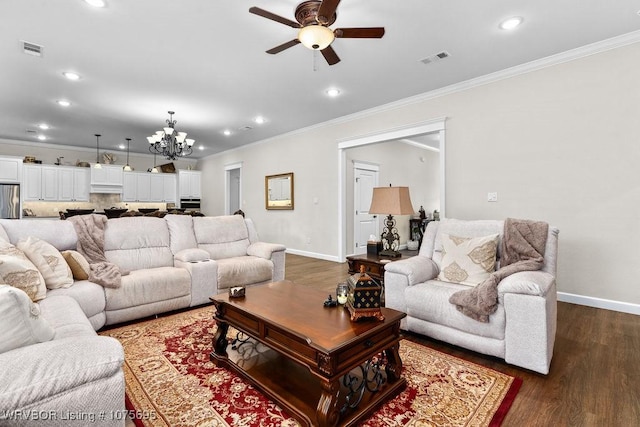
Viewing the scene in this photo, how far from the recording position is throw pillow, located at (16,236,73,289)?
229 cm

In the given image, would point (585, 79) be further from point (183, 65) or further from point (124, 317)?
point (124, 317)

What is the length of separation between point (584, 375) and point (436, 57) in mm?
3258

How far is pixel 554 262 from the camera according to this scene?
A: 2.28 metres

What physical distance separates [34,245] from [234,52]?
2.61 m

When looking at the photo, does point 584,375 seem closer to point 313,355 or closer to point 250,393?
point 313,355

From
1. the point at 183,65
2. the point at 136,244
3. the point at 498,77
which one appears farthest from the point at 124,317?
the point at 498,77

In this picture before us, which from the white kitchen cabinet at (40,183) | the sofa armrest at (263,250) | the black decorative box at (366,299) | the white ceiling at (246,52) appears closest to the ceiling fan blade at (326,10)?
the white ceiling at (246,52)

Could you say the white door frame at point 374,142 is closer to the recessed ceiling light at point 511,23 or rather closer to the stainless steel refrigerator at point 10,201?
the recessed ceiling light at point 511,23

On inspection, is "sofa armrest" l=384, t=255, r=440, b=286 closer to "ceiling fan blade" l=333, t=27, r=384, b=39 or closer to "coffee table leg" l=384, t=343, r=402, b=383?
"coffee table leg" l=384, t=343, r=402, b=383

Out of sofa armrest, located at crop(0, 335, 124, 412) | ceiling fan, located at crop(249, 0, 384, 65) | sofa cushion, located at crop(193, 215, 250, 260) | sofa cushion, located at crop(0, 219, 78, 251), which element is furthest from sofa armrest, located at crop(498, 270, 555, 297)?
sofa cushion, located at crop(0, 219, 78, 251)

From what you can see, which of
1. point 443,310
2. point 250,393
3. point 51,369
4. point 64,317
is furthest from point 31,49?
point 443,310

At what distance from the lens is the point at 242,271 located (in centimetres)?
346

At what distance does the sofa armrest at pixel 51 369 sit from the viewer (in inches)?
35.8

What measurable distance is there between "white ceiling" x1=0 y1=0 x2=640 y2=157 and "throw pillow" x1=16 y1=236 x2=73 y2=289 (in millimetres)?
2013
